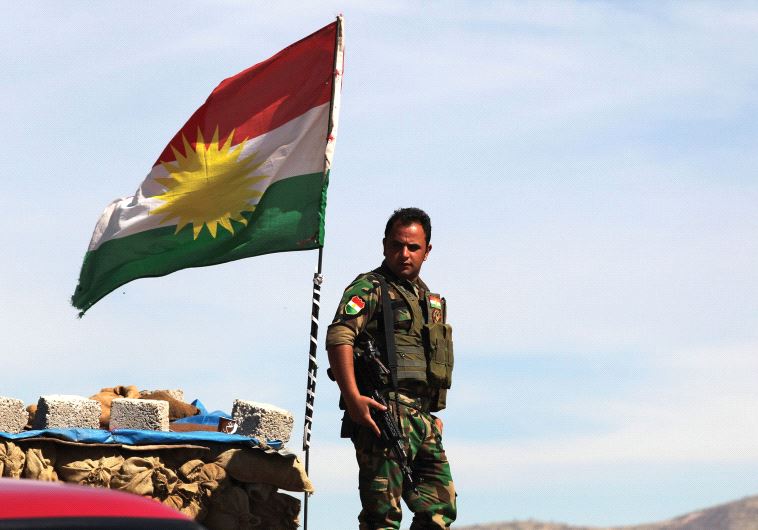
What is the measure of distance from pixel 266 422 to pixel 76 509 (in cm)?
643

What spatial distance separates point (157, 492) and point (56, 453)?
0.78m

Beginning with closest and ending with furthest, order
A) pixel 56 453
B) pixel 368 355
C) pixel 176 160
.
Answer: pixel 368 355, pixel 56 453, pixel 176 160

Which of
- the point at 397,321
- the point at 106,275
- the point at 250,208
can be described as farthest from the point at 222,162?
the point at 397,321

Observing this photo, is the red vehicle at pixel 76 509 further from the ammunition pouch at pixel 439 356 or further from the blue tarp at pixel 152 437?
the blue tarp at pixel 152 437

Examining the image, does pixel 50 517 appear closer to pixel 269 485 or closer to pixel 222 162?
pixel 269 485

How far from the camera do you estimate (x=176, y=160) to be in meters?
10.9

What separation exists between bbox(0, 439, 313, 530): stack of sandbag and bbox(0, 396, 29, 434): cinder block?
73 centimetres

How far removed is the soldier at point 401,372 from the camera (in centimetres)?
711

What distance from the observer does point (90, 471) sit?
28.1 ft

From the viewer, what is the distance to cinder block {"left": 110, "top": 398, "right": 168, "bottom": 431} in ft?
30.2

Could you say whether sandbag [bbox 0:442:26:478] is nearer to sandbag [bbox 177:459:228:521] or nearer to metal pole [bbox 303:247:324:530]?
sandbag [bbox 177:459:228:521]

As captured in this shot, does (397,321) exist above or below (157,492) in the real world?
above

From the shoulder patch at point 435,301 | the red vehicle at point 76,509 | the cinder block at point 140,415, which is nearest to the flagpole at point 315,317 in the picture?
the cinder block at point 140,415

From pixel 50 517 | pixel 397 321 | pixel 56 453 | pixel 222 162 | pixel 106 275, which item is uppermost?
pixel 222 162
